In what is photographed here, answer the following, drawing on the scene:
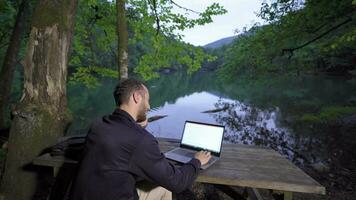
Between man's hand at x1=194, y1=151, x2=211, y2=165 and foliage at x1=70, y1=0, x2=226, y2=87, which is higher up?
foliage at x1=70, y1=0, x2=226, y2=87

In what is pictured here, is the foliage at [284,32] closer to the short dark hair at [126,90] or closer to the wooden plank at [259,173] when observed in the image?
the wooden plank at [259,173]

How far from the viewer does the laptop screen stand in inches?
119

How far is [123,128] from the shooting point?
192cm

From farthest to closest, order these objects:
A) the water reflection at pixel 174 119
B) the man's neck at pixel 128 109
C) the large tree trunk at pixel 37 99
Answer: the water reflection at pixel 174 119
the large tree trunk at pixel 37 99
the man's neck at pixel 128 109

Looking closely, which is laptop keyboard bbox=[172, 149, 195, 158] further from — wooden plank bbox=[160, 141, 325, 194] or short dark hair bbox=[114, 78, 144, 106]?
Result: short dark hair bbox=[114, 78, 144, 106]

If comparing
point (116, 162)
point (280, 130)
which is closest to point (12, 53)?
point (116, 162)

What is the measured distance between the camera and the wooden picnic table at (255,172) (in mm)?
2324

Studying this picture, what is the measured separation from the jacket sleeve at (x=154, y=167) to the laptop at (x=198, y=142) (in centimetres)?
69

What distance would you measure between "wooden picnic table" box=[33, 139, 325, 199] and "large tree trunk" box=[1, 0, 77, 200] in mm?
458

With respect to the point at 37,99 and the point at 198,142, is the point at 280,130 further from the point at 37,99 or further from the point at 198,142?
the point at 37,99

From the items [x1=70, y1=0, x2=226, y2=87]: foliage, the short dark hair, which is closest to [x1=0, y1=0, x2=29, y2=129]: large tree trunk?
[x1=70, y1=0, x2=226, y2=87]: foliage

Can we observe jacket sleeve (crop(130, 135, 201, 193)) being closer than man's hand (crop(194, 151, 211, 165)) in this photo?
Yes

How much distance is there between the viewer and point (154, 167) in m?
1.95

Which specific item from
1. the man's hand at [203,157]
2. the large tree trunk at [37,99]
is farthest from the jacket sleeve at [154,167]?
the large tree trunk at [37,99]
